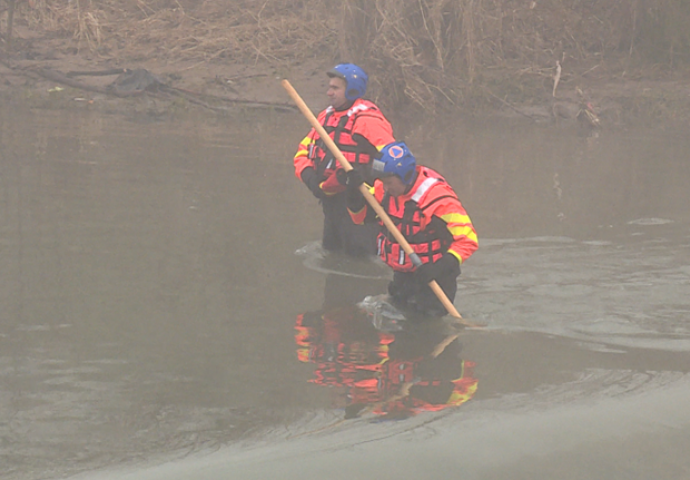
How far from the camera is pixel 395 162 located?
20.7ft

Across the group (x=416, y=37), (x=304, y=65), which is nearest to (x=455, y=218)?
(x=416, y=37)

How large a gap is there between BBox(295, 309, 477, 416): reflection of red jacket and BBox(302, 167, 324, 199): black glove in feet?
5.19

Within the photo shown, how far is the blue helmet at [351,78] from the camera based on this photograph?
7988 millimetres

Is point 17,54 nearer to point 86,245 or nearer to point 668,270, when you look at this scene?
point 86,245

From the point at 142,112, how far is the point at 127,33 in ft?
13.8

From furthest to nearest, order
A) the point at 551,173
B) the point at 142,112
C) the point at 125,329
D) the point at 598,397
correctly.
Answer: the point at 142,112 < the point at 551,173 < the point at 125,329 < the point at 598,397

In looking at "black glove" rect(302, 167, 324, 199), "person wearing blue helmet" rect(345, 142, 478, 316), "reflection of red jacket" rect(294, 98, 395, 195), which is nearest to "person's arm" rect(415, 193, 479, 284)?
"person wearing blue helmet" rect(345, 142, 478, 316)

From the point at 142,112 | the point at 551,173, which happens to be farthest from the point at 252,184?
the point at 142,112

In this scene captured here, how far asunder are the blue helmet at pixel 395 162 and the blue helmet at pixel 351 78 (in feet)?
5.76

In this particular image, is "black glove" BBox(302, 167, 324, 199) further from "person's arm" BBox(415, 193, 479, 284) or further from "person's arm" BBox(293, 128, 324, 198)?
"person's arm" BBox(415, 193, 479, 284)

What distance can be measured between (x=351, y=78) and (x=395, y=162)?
6.15 feet

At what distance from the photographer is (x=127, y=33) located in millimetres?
20672

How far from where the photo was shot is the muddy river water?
4809 mm

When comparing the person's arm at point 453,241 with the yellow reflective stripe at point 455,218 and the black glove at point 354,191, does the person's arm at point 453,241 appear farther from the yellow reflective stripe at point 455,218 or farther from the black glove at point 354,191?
the black glove at point 354,191
